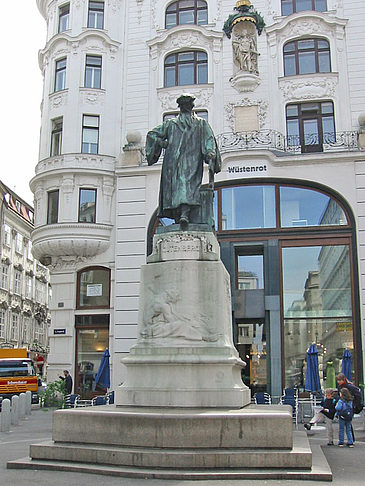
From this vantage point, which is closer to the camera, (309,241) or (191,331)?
(191,331)

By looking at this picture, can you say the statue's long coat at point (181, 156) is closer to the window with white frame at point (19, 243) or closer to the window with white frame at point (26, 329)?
the window with white frame at point (19, 243)

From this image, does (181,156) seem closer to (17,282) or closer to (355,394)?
(355,394)

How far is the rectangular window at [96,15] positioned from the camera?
92.0 feet

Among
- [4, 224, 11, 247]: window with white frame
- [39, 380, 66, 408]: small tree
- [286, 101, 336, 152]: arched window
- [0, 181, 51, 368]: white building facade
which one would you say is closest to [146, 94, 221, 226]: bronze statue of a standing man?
[39, 380, 66, 408]: small tree

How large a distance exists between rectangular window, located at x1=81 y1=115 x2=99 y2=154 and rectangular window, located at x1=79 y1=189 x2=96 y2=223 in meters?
1.95

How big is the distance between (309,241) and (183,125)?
1392 cm

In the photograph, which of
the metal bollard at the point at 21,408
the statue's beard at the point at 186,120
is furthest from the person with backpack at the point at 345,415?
the metal bollard at the point at 21,408

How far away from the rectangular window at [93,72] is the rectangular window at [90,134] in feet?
5.46

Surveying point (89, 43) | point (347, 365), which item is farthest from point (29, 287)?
point (347, 365)

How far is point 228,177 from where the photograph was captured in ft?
79.6

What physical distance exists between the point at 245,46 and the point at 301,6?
11.2 ft

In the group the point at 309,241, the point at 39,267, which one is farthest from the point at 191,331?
the point at 39,267

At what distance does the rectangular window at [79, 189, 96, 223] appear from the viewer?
2564 cm

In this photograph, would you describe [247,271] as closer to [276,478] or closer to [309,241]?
[309,241]
